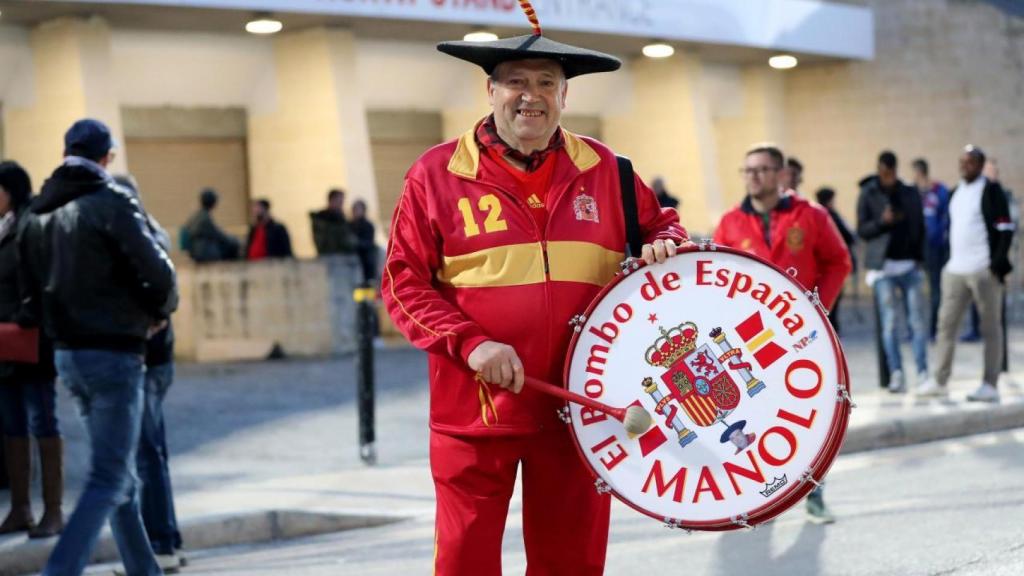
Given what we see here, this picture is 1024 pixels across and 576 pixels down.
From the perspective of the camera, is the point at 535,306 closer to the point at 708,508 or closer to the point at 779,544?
the point at 708,508

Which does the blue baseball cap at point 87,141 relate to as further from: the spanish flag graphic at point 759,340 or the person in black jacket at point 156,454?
the spanish flag graphic at point 759,340

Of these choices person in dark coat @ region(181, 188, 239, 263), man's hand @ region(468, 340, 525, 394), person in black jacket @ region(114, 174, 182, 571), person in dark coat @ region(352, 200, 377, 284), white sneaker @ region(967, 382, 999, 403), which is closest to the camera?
man's hand @ region(468, 340, 525, 394)

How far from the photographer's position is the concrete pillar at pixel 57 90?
62.1 feet

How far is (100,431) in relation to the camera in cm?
615

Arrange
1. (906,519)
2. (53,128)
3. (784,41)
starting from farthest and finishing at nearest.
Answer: (784,41), (53,128), (906,519)

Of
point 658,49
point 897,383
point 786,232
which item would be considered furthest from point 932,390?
point 658,49

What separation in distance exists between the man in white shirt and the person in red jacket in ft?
14.5

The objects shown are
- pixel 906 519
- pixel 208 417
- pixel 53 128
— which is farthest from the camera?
pixel 53 128

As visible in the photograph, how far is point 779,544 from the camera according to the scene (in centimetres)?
744

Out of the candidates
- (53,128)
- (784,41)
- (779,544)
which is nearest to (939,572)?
(779,544)

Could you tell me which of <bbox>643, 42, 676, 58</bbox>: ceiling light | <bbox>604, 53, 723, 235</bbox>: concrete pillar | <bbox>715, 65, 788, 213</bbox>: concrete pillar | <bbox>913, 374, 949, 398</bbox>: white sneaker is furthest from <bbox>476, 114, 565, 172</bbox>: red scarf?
<bbox>715, 65, 788, 213</bbox>: concrete pillar

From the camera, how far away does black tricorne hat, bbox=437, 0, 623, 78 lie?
4.26 metres

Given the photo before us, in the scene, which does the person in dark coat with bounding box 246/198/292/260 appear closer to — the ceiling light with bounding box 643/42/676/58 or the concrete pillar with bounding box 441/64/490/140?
the concrete pillar with bounding box 441/64/490/140

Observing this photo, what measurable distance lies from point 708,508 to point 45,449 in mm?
4692
